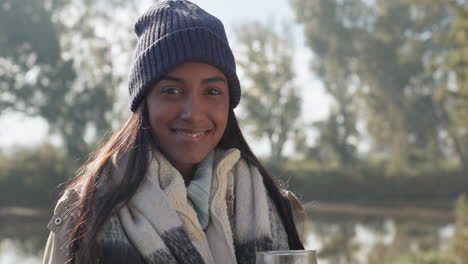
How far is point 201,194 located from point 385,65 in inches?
1132

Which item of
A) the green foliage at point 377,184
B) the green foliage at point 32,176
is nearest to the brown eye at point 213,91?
the green foliage at point 32,176

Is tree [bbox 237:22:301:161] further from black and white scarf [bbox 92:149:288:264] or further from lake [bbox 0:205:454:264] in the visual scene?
black and white scarf [bbox 92:149:288:264]

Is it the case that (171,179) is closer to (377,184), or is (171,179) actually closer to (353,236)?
(353,236)

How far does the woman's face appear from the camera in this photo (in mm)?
1940

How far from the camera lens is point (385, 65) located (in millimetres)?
29578

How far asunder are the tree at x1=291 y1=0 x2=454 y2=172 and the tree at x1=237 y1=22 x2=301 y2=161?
2738mm

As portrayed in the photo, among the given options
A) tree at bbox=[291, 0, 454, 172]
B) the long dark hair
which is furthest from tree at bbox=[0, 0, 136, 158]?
the long dark hair

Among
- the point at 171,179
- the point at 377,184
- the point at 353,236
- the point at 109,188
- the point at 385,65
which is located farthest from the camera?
the point at 385,65

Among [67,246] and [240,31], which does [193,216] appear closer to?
[67,246]

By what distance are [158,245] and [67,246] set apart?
285 mm

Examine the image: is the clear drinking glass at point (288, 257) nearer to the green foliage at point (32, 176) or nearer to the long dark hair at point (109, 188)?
the long dark hair at point (109, 188)

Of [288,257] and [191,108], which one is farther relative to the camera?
[191,108]

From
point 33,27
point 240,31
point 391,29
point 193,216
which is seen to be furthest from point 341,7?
point 193,216

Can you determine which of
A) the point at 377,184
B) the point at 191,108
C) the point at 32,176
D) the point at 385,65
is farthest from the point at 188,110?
the point at 385,65
